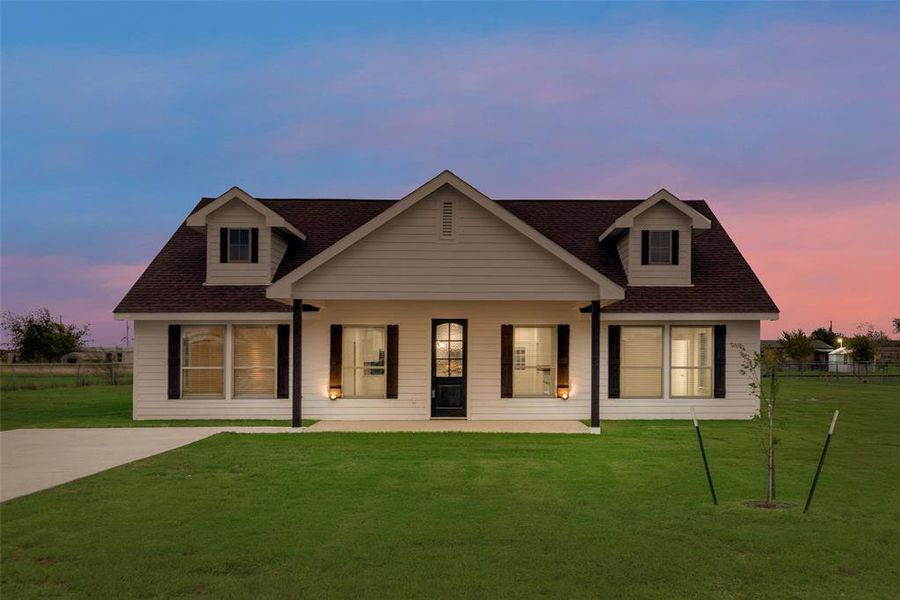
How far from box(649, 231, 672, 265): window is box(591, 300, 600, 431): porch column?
3895mm

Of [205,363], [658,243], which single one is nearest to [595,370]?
[658,243]

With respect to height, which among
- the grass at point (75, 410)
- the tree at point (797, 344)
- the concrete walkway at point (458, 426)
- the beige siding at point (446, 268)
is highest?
the beige siding at point (446, 268)

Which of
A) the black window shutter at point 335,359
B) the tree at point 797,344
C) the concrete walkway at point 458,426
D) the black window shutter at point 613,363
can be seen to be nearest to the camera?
the tree at point 797,344

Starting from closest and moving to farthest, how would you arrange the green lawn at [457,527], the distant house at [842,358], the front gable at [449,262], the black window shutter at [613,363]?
the green lawn at [457,527] < the front gable at [449,262] < the black window shutter at [613,363] < the distant house at [842,358]

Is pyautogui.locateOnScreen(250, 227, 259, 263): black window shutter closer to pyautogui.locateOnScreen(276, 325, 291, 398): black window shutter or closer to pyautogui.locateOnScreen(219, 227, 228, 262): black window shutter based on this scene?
pyautogui.locateOnScreen(219, 227, 228, 262): black window shutter

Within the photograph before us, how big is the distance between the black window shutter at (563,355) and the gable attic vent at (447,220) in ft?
13.3

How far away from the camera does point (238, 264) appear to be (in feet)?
63.3

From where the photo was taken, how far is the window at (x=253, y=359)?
18.9m

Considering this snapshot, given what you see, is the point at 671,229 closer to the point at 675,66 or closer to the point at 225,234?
the point at 675,66

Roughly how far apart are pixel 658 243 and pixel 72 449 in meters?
14.5

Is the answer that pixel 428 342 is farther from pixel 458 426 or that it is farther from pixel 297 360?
pixel 297 360

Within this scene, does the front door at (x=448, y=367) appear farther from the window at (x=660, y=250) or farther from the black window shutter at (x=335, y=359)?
the window at (x=660, y=250)

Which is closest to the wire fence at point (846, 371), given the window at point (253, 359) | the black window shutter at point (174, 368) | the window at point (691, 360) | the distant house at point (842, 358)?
the distant house at point (842, 358)

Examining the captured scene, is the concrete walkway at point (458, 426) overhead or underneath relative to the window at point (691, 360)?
underneath
